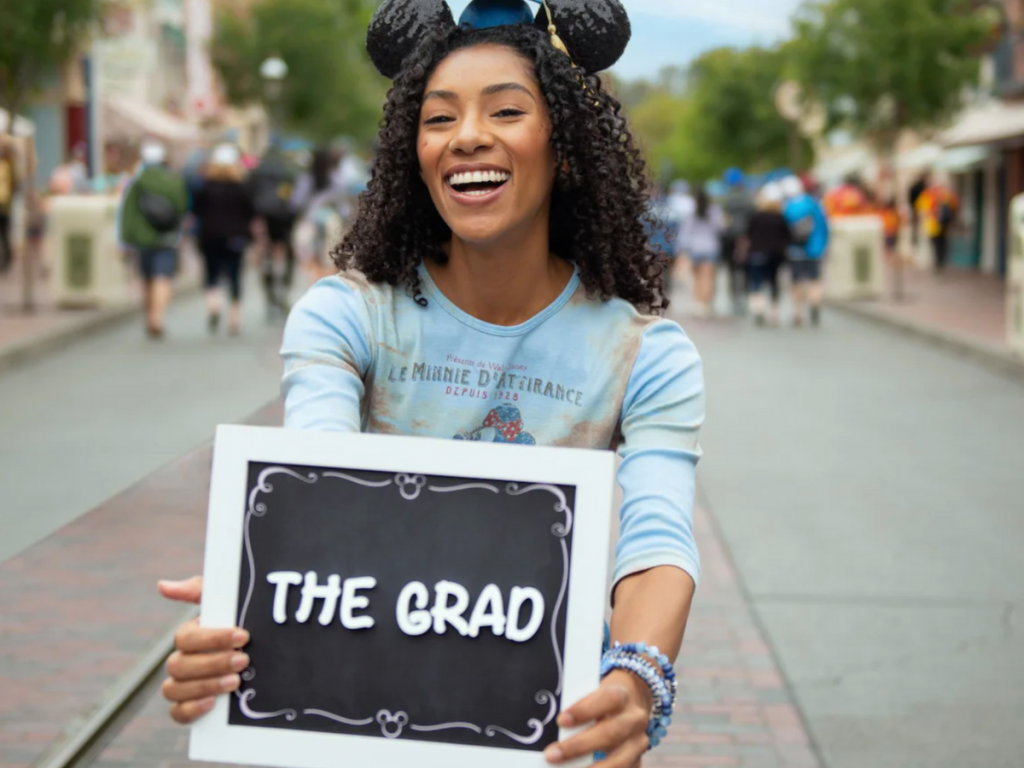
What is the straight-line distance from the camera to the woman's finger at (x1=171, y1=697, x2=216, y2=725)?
1846 mm

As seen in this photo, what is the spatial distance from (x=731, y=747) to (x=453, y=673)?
2.83 meters

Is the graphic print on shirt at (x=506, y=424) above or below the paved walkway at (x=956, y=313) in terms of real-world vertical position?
above

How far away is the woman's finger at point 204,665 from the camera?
6.01 ft

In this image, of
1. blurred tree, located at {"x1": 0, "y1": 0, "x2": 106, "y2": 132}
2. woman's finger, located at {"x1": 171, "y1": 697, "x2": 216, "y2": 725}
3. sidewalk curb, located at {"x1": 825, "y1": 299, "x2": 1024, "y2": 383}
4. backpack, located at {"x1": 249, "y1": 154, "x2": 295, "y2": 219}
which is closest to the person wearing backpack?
backpack, located at {"x1": 249, "y1": 154, "x2": 295, "y2": 219}

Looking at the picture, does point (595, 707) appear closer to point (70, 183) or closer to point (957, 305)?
point (957, 305)

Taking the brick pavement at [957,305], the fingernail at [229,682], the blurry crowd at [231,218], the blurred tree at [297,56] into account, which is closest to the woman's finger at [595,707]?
the fingernail at [229,682]

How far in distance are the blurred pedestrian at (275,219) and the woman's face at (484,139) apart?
1649 cm

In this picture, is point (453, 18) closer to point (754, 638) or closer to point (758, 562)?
point (754, 638)

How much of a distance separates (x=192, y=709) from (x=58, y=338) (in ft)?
47.7

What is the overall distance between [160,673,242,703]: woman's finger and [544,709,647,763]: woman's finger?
1.19ft

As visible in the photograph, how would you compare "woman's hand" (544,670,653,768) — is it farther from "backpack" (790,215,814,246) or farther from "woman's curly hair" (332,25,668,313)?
"backpack" (790,215,814,246)

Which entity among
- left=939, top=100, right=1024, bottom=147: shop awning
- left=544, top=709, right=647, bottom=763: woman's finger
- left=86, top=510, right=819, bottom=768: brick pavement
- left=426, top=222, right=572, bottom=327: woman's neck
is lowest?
left=86, top=510, right=819, bottom=768: brick pavement

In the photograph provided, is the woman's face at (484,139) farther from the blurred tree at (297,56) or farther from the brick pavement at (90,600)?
the blurred tree at (297,56)

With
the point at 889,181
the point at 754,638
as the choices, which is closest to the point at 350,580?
the point at 754,638
